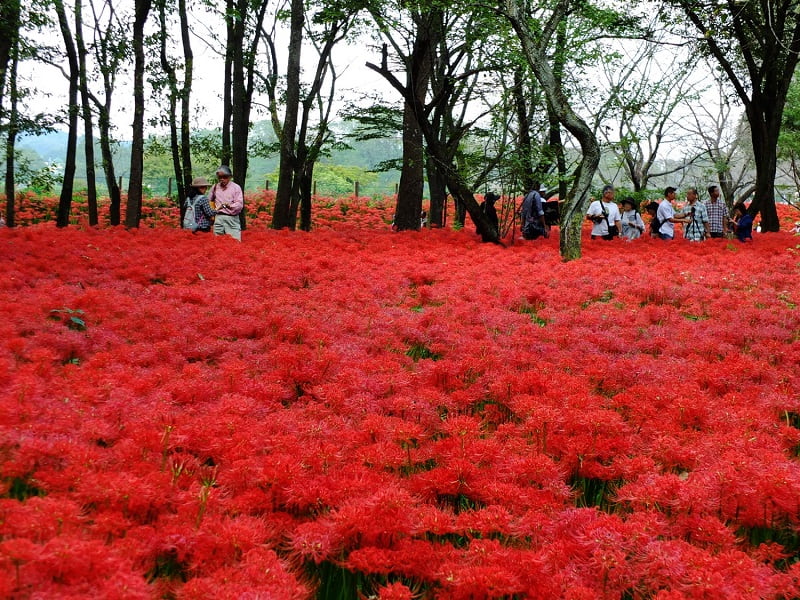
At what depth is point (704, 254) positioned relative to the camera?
952 cm

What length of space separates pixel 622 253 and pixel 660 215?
3.33 meters

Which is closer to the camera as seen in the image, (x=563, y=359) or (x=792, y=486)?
(x=792, y=486)

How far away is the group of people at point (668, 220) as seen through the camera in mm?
11977

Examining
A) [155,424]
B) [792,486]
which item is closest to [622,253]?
[792,486]

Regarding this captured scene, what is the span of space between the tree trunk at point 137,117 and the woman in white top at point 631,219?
9.94m

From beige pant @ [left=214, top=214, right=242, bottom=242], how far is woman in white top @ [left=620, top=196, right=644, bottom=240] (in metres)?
7.75

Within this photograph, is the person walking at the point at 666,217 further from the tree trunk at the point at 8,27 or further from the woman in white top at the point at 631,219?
the tree trunk at the point at 8,27

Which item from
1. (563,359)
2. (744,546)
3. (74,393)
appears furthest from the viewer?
(563,359)

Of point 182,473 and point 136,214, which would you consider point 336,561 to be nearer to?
point 182,473

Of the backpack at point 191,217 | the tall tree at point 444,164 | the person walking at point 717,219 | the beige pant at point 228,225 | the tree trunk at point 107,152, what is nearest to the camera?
the beige pant at point 228,225

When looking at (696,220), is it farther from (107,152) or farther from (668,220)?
(107,152)

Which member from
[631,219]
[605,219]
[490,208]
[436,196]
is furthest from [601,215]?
[436,196]

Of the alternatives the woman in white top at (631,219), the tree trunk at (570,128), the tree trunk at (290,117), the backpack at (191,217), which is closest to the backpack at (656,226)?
the woman in white top at (631,219)

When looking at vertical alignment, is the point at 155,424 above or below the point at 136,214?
below
